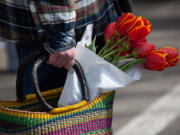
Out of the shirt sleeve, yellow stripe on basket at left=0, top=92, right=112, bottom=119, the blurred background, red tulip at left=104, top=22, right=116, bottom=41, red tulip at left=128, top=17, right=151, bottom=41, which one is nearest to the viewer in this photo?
yellow stripe on basket at left=0, top=92, right=112, bottom=119

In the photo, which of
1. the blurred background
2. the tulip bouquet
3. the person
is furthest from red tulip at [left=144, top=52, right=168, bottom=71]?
the blurred background

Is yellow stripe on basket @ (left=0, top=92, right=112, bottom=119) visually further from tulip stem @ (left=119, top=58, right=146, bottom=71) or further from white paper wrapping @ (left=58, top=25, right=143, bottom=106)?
tulip stem @ (left=119, top=58, right=146, bottom=71)

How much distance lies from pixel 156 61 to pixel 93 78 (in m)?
0.32

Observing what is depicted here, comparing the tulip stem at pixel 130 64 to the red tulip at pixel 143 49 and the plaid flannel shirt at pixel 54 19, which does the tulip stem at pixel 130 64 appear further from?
the plaid flannel shirt at pixel 54 19

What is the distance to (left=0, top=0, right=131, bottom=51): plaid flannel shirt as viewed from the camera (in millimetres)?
1746

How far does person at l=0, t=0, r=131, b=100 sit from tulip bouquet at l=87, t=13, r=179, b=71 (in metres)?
0.14

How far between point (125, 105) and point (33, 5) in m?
2.42

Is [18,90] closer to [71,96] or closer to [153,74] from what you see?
[71,96]

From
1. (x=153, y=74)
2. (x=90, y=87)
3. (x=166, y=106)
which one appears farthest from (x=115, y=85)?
(x=153, y=74)

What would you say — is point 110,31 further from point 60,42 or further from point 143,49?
point 60,42

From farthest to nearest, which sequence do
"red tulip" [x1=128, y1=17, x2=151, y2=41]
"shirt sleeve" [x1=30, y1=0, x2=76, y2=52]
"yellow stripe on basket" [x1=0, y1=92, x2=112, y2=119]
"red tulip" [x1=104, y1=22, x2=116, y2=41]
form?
"red tulip" [x1=104, y1=22, x2=116, y2=41] < "red tulip" [x1=128, y1=17, x2=151, y2=41] < "shirt sleeve" [x1=30, y1=0, x2=76, y2=52] < "yellow stripe on basket" [x1=0, y1=92, x2=112, y2=119]

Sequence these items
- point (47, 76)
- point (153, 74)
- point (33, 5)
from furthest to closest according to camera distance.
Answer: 1. point (153, 74)
2. point (47, 76)
3. point (33, 5)

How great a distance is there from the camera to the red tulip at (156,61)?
1.88 m

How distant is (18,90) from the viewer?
1799mm
